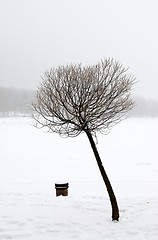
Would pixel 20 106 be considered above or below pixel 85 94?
above

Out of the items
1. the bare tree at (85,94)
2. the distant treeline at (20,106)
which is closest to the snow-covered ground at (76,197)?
the bare tree at (85,94)

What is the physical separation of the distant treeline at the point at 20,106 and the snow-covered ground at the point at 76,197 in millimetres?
70191

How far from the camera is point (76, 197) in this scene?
10555 millimetres

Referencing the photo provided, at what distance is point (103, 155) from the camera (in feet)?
79.6

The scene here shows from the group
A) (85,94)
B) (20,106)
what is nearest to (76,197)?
(85,94)

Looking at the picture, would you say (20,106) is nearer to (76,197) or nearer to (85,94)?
(76,197)

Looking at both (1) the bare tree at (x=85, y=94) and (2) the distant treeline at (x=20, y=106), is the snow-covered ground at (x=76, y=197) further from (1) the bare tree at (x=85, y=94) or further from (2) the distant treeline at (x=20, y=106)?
(2) the distant treeline at (x=20, y=106)

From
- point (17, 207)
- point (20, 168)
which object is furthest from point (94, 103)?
point (20, 168)

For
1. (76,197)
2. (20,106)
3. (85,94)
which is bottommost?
(76,197)

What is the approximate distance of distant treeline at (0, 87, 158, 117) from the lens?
110m

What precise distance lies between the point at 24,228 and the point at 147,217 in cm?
452

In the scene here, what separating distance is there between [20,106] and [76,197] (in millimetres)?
109522

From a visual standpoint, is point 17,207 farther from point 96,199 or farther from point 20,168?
point 20,168

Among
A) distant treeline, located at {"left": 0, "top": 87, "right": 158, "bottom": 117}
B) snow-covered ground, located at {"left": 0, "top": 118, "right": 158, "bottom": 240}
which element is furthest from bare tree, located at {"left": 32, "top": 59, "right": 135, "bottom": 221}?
distant treeline, located at {"left": 0, "top": 87, "right": 158, "bottom": 117}
